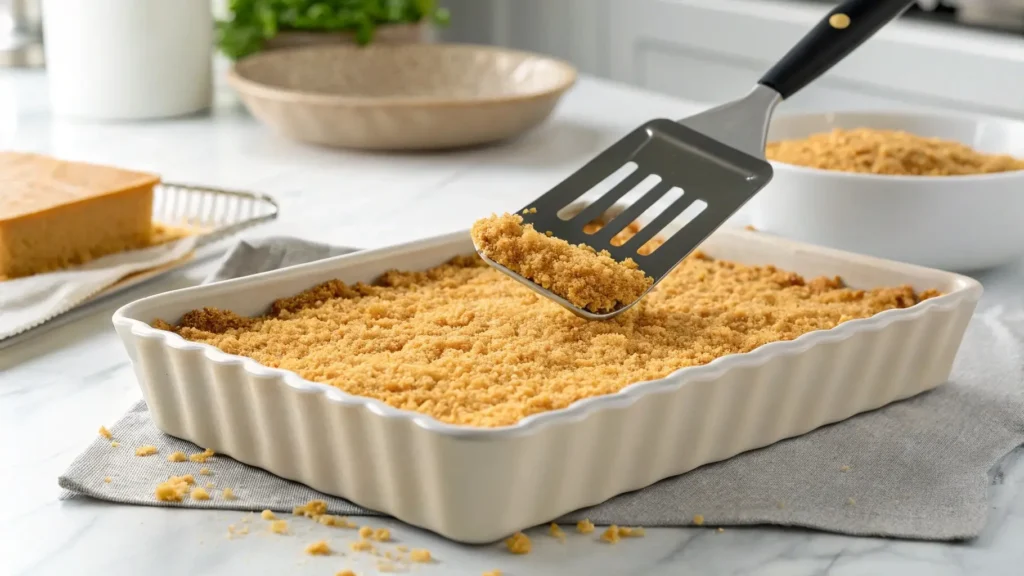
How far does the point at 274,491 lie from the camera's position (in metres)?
0.97

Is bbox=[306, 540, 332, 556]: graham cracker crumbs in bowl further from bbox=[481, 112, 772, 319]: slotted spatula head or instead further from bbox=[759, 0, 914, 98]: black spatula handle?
bbox=[759, 0, 914, 98]: black spatula handle

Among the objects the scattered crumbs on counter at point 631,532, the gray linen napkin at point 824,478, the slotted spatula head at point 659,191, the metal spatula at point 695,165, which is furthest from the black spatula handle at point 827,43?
the scattered crumbs on counter at point 631,532

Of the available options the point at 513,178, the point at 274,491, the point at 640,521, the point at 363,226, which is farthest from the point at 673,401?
the point at 513,178

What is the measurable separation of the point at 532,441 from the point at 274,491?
242 mm

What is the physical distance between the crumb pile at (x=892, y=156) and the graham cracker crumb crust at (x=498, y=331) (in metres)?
0.29

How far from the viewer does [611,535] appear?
0.91 meters

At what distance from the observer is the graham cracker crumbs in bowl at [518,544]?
A: 882mm

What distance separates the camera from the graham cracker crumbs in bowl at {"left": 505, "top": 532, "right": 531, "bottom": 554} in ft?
2.89

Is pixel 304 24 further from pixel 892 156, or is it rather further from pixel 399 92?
pixel 892 156

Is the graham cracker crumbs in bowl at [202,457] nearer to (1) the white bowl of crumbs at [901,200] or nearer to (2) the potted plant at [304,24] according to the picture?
(1) the white bowl of crumbs at [901,200]

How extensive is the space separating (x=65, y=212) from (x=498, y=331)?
64cm

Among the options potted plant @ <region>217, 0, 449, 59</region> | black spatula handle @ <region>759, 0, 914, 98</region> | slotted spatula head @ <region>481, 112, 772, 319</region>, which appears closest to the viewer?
slotted spatula head @ <region>481, 112, 772, 319</region>

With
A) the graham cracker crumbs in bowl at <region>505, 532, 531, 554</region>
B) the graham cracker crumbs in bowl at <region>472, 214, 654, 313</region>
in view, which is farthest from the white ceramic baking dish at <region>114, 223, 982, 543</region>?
the graham cracker crumbs in bowl at <region>472, 214, 654, 313</region>

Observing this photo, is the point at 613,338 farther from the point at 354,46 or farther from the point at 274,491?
the point at 354,46
